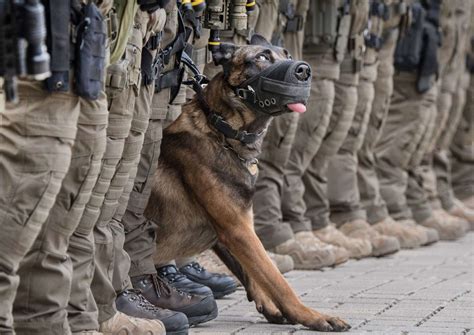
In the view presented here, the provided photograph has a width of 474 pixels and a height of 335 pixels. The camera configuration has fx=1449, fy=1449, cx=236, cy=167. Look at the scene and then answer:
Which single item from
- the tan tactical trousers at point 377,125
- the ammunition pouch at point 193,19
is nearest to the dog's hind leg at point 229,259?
the ammunition pouch at point 193,19

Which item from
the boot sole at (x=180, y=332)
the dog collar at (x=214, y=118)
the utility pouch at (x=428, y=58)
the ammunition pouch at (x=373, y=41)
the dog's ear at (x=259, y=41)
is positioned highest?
the dog's ear at (x=259, y=41)

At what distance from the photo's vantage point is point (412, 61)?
12.4 meters

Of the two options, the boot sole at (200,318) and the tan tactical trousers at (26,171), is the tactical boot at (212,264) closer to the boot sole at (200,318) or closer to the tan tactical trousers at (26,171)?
the boot sole at (200,318)

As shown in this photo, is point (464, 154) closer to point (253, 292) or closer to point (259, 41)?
point (259, 41)

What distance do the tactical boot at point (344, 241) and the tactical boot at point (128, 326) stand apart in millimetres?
4389

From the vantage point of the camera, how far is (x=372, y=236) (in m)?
11.0

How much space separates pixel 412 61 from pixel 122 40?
7165 mm

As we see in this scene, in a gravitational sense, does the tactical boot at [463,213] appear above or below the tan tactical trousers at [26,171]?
below

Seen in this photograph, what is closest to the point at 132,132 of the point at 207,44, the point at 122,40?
the point at 122,40

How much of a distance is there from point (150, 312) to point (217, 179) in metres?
0.93

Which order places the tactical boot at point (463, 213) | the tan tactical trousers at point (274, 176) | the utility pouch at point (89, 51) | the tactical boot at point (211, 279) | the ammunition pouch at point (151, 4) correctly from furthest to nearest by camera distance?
the tactical boot at point (463, 213)
the tan tactical trousers at point (274, 176)
the tactical boot at point (211, 279)
the ammunition pouch at point (151, 4)
the utility pouch at point (89, 51)

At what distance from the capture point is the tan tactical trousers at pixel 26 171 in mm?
4832

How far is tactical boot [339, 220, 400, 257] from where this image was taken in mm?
10906

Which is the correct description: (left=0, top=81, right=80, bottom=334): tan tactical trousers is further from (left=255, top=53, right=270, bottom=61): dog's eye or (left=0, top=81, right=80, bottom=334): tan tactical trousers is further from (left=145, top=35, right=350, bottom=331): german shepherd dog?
(left=255, top=53, right=270, bottom=61): dog's eye
